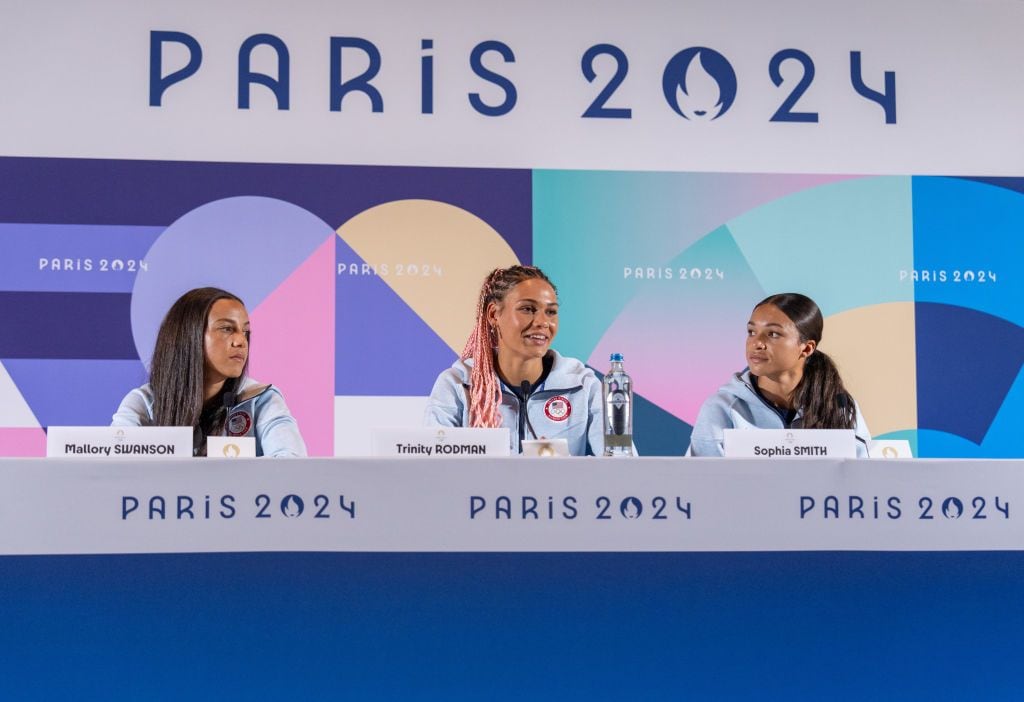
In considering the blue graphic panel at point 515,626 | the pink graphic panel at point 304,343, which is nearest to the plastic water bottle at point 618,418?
the blue graphic panel at point 515,626

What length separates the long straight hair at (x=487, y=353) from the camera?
9.40ft

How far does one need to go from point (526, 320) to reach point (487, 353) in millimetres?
154

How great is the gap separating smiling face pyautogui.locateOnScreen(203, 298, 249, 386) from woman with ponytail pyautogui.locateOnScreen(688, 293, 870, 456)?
1300 mm

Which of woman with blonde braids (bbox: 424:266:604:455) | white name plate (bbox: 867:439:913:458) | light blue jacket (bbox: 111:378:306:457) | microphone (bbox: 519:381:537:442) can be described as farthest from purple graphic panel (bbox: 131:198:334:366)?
white name plate (bbox: 867:439:913:458)

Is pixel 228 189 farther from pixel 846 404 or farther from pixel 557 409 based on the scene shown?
pixel 846 404

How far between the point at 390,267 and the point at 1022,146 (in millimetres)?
2462

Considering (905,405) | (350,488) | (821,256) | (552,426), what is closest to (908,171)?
(821,256)

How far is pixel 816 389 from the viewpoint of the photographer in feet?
9.59

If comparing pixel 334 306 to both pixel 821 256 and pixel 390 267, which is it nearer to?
pixel 390 267

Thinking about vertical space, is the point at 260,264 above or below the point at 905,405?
above

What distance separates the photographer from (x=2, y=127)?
3535 mm

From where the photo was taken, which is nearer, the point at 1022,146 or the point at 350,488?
the point at 350,488

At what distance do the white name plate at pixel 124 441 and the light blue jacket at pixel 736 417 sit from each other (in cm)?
149

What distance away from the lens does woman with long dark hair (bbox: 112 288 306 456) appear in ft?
9.01
